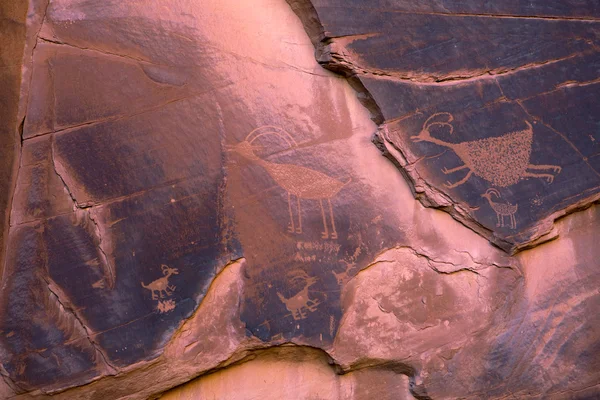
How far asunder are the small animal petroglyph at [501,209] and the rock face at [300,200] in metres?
0.01

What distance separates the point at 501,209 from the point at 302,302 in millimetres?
1024

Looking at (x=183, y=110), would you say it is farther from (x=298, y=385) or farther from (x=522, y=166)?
(x=522, y=166)

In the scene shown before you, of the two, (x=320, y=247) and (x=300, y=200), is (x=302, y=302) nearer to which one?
(x=320, y=247)

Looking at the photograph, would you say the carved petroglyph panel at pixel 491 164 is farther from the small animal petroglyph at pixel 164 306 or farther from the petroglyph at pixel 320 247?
the small animal petroglyph at pixel 164 306

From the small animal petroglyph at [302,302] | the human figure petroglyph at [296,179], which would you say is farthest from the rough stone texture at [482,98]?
the small animal petroglyph at [302,302]

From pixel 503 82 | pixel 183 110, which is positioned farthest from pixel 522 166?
pixel 183 110

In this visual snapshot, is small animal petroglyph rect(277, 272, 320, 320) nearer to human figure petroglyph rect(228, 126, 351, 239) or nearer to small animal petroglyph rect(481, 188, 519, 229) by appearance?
human figure petroglyph rect(228, 126, 351, 239)

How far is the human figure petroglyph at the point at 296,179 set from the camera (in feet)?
8.58

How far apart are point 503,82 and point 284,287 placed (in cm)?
142

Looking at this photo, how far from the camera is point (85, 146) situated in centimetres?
251

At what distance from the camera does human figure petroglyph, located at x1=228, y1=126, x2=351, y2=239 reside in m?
2.62

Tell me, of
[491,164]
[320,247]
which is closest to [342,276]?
[320,247]

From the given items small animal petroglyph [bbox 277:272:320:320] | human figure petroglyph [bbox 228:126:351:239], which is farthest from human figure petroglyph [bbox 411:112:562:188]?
small animal petroglyph [bbox 277:272:320:320]

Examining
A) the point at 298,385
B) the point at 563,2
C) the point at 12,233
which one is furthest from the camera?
the point at 563,2
